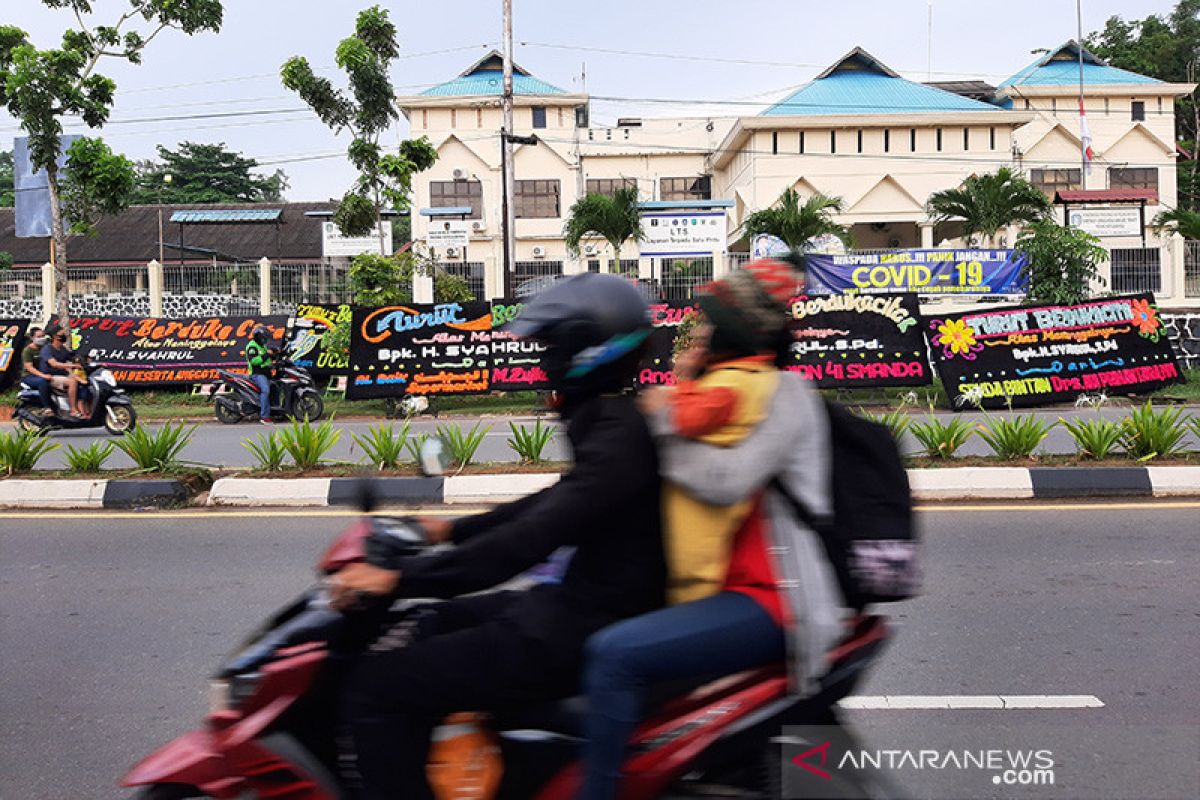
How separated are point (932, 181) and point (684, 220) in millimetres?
21328

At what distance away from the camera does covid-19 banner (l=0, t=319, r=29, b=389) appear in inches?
850

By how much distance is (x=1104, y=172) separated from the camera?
47719 millimetres

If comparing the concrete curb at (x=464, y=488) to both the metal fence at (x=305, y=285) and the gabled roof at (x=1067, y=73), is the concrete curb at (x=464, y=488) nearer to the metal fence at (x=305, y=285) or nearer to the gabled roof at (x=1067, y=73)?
the metal fence at (x=305, y=285)

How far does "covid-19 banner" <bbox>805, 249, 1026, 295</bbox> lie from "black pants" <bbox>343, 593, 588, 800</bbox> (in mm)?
18351

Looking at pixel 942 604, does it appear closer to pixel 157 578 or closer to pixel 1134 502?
pixel 1134 502

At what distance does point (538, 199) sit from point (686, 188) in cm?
714

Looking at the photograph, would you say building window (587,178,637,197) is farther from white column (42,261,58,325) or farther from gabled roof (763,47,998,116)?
white column (42,261,58,325)

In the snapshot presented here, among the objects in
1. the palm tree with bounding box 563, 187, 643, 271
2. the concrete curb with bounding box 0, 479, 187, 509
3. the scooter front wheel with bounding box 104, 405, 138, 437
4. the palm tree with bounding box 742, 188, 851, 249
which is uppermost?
the palm tree with bounding box 563, 187, 643, 271

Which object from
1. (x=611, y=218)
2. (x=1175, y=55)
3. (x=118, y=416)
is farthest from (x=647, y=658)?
(x=1175, y=55)

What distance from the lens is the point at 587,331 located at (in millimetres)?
2504

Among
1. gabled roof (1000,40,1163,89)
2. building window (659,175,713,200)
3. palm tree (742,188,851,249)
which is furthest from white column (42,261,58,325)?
gabled roof (1000,40,1163,89)

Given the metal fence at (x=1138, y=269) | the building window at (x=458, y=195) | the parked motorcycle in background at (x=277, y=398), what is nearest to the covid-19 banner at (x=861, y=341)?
the parked motorcycle in background at (x=277, y=398)

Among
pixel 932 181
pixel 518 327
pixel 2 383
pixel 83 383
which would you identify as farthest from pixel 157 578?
pixel 932 181

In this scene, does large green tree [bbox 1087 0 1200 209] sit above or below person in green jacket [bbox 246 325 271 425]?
above
